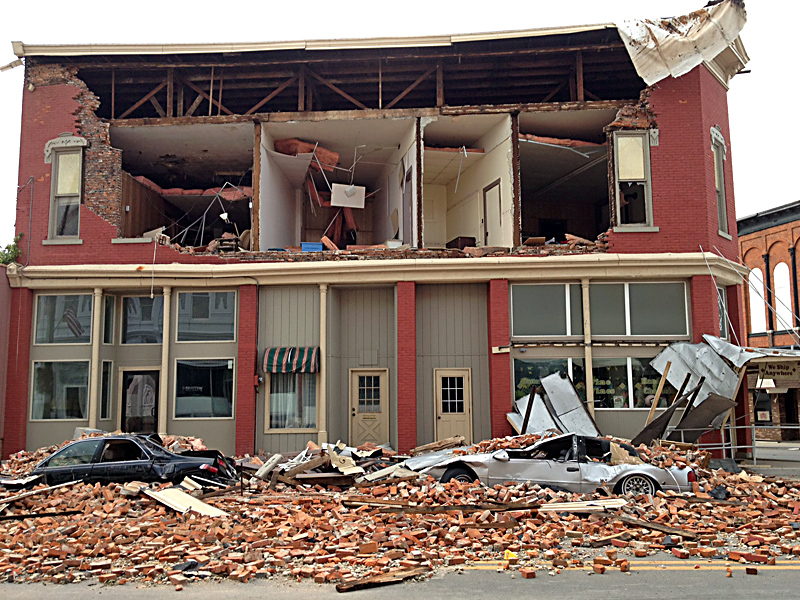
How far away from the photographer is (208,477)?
1271 cm

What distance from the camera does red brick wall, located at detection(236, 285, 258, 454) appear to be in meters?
17.5

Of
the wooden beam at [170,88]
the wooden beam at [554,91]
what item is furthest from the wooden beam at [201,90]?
the wooden beam at [554,91]

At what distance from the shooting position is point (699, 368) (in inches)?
649

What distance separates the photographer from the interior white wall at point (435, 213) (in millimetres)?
22531

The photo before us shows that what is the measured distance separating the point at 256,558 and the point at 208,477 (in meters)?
4.92

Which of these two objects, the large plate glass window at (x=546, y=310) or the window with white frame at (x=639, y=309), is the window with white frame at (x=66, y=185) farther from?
the window with white frame at (x=639, y=309)

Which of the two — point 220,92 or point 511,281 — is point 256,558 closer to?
point 511,281

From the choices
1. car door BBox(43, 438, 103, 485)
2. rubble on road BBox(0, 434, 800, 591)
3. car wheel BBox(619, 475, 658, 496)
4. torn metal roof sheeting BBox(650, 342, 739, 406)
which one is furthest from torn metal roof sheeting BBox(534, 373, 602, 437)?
car door BBox(43, 438, 103, 485)

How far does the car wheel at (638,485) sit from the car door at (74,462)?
9.02 meters

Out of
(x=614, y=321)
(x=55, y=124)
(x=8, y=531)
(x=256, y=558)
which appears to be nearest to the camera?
(x=256, y=558)

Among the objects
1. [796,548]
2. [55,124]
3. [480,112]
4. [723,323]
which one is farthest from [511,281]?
[55,124]

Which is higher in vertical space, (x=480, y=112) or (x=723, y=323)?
(x=480, y=112)

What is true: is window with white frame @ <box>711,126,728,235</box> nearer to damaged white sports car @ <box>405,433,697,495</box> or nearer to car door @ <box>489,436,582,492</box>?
damaged white sports car @ <box>405,433,697,495</box>

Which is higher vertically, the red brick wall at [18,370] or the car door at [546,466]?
the red brick wall at [18,370]
